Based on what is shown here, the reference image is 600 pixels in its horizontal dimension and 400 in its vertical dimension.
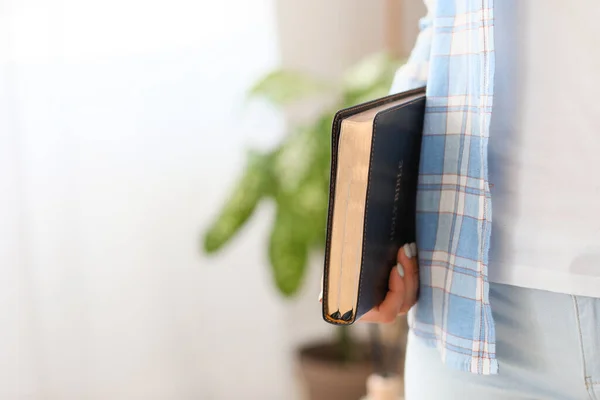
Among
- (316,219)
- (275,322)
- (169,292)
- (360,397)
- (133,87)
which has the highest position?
(133,87)

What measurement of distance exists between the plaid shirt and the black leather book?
0.11ft

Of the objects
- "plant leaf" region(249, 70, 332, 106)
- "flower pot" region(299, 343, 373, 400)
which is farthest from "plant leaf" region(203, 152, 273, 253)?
"flower pot" region(299, 343, 373, 400)

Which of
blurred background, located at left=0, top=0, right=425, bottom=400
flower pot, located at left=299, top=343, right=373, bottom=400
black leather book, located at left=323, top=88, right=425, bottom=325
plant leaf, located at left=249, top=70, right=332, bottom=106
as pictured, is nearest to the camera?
black leather book, located at left=323, top=88, right=425, bottom=325

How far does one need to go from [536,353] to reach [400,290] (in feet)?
0.43

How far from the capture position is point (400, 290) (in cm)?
69

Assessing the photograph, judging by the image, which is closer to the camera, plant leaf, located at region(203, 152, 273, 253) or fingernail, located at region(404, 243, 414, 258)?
fingernail, located at region(404, 243, 414, 258)

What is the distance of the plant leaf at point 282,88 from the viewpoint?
145 centimetres

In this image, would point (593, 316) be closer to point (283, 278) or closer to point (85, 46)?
point (283, 278)

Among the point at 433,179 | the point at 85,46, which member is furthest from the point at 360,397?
the point at 433,179

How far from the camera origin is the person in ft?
2.01

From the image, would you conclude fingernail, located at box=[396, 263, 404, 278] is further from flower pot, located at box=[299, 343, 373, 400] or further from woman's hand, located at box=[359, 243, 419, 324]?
flower pot, located at box=[299, 343, 373, 400]

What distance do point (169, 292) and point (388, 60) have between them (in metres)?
0.69

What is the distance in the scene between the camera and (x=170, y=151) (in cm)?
159

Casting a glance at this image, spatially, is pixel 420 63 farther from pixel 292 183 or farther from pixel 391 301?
pixel 292 183
